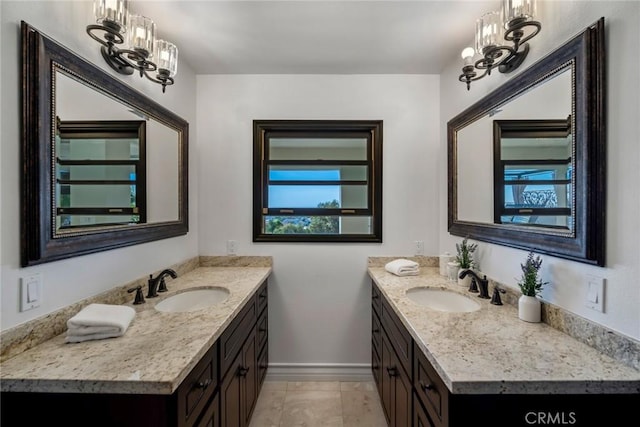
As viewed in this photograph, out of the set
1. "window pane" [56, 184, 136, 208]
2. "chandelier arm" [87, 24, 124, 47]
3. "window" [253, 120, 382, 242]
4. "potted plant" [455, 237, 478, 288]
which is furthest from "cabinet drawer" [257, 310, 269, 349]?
"chandelier arm" [87, 24, 124, 47]

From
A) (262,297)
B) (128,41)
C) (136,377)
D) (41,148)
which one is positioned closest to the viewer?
(136,377)

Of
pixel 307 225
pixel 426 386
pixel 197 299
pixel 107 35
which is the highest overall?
pixel 107 35

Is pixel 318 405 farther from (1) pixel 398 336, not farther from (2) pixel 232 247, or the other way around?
(2) pixel 232 247

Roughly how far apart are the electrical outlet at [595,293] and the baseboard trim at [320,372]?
72.9 inches

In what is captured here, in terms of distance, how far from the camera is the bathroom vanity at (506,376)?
3.03 ft

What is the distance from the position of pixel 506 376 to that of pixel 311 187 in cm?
207

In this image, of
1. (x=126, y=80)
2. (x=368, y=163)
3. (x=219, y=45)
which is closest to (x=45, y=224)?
(x=126, y=80)

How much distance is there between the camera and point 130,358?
1.05 meters

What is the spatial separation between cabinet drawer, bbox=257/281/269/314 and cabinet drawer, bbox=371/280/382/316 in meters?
0.89

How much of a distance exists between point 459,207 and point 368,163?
2.74ft

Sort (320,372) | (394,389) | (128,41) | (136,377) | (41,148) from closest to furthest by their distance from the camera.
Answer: (136,377)
(41,148)
(128,41)
(394,389)
(320,372)

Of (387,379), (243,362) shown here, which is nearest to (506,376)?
(387,379)

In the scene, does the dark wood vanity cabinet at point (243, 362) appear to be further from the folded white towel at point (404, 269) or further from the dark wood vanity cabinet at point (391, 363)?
the folded white towel at point (404, 269)

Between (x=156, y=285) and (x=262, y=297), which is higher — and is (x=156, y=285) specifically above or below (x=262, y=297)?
above
